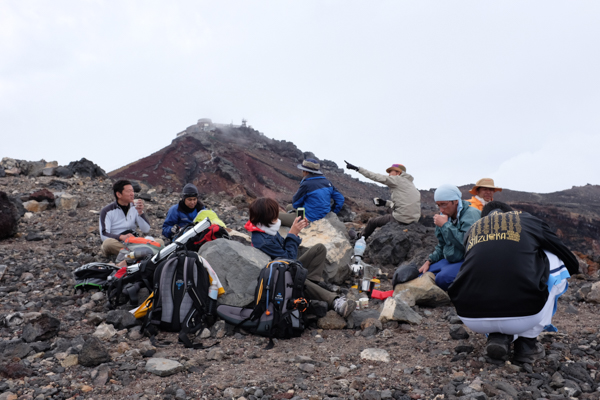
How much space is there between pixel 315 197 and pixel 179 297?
12.4ft

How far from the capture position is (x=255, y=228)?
498 cm

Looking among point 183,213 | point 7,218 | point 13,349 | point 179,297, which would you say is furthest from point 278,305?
point 7,218

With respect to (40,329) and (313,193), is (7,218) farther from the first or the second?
(313,193)

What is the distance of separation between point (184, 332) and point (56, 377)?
1188mm

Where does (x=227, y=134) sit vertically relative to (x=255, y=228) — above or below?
above

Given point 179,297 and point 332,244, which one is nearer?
point 179,297

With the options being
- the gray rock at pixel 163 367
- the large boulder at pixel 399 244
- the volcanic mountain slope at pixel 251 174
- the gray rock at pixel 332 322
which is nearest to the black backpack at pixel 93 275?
the gray rock at pixel 163 367

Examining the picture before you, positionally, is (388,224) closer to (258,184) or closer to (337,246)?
(337,246)

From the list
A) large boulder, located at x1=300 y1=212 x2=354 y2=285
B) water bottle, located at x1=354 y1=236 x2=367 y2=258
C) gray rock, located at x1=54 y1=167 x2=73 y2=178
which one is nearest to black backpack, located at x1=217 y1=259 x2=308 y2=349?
large boulder, located at x1=300 y1=212 x2=354 y2=285

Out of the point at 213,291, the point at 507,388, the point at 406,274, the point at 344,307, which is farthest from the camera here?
the point at 406,274

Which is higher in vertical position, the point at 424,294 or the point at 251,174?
the point at 251,174

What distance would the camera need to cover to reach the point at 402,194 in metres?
8.02

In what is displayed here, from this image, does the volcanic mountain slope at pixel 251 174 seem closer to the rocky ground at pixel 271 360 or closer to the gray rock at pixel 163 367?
the rocky ground at pixel 271 360

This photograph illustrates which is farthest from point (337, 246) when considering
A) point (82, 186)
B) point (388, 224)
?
point (82, 186)
